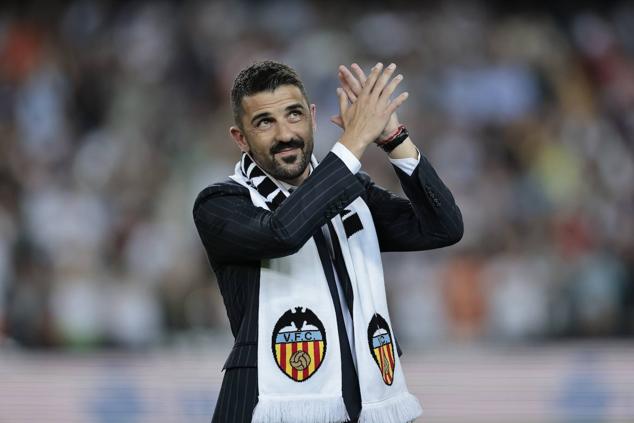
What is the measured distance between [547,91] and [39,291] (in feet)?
15.6

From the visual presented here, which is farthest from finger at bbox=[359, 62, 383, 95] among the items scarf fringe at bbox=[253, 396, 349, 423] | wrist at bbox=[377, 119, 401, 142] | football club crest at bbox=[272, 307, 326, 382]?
scarf fringe at bbox=[253, 396, 349, 423]

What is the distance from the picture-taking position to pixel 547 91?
9.90 m

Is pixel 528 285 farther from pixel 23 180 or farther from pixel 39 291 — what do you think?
pixel 23 180

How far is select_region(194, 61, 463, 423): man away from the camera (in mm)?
3080

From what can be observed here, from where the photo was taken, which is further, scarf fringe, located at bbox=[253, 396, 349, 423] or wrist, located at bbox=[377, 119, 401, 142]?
wrist, located at bbox=[377, 119, 401, 142]

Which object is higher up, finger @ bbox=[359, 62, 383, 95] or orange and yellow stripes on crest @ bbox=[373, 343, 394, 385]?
finger @ bbox=[359, 62, 383, 95]

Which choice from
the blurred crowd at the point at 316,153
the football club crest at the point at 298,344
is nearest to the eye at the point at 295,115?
the football club crest at the point at 298,344

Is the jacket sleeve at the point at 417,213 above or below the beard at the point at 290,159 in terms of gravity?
below

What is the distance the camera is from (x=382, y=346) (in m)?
3.23

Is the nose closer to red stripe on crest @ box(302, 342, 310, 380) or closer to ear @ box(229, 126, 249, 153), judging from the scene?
ear @ box(229, 126, 249, 153)

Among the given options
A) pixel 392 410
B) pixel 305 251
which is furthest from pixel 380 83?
pixel 392 410

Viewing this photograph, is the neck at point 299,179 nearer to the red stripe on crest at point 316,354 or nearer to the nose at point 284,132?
the nose at point 284,132

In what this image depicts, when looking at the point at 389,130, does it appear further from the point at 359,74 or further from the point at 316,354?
the point at 316,354

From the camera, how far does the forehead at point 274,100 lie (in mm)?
3217
